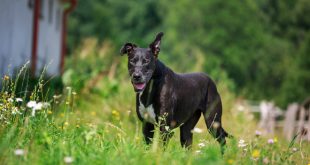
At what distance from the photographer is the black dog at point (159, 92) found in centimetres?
761

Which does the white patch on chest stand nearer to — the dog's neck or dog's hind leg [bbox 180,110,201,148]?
the dog's neck

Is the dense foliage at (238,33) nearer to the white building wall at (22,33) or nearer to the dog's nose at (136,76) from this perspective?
the white building wall at (22,33)

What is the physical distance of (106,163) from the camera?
18.9 ft

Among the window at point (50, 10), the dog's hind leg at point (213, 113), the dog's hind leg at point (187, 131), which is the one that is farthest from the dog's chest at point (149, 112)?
the window at point (50, 10)

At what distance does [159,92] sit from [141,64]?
0.41m

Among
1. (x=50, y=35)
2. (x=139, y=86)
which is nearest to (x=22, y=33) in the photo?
(x=50, y=35)

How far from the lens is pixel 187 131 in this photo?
28.2 ft

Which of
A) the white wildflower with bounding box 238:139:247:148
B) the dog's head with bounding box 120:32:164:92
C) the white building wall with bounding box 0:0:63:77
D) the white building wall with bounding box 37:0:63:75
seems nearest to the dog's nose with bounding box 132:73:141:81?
the dog's head with bounding box 120:32:164:92

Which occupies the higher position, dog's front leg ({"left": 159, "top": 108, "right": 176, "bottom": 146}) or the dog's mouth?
the dog's mouth

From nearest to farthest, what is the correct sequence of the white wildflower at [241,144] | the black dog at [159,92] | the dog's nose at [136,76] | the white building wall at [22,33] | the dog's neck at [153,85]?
1. the white wildflower at [241,144]
2. the dog's nose at [136,76]
3. the black dog at [159,92]
4. the dog's neck at [153,85]
5. the white building wall at [22,33]

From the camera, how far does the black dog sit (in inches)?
299

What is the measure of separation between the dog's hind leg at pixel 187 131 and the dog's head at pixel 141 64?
46.6 inches

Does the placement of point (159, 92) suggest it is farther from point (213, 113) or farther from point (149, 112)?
point (213, 113)

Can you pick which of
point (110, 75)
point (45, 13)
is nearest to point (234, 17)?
point (45, 13)
